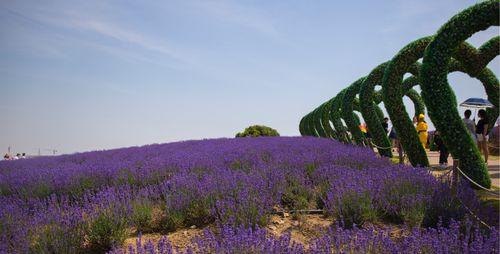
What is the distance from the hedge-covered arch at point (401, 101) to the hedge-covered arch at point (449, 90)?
5.19ft

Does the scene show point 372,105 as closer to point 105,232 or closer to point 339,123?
point 339,123

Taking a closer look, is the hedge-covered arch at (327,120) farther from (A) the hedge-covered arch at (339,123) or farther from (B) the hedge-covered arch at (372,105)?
(B) the hedge-covered arch at (372,105)

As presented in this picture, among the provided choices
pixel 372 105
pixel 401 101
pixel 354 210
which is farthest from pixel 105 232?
pixel 372 105

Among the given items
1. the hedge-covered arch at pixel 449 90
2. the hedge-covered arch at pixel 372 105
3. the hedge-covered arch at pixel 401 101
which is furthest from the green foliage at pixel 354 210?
the hedge-covered arch at pixel 372 105

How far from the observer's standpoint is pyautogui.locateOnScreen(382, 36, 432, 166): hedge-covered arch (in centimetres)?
725

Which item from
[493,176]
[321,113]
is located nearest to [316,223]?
[493,176]

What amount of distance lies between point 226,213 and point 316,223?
→ 0.83 metres

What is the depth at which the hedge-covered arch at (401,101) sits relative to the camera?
7254 mm

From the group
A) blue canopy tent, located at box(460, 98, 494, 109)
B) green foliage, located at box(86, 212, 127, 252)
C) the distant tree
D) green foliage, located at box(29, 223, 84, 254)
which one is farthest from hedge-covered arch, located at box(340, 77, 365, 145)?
the distant tree

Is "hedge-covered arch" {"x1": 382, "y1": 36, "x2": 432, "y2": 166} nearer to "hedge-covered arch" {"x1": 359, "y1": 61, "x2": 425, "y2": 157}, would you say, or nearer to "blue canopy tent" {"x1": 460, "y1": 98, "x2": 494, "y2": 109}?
"hedge-covered arch" {"x1": 359, "y1": 61, "x2": 425, "y2": 157}

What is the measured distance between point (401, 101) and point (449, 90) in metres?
2.25

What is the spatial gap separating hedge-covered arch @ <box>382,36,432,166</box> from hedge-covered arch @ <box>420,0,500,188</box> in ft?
5.19

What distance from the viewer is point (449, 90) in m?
5.51

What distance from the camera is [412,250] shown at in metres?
2.21
